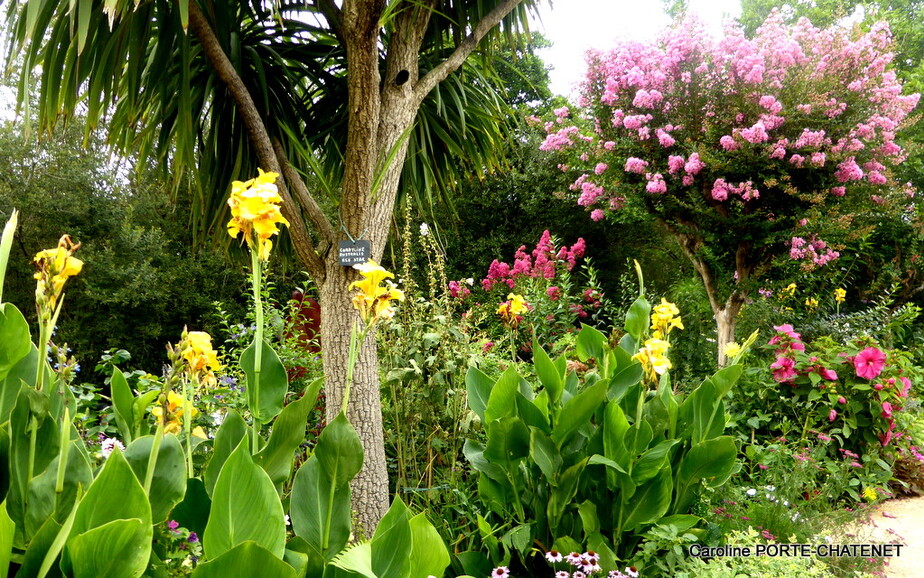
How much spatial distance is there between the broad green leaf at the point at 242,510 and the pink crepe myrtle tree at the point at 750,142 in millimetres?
3788

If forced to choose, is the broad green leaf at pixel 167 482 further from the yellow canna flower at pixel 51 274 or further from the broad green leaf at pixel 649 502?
the broad green leaf at pixel 649 502

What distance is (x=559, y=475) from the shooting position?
5.50 feet

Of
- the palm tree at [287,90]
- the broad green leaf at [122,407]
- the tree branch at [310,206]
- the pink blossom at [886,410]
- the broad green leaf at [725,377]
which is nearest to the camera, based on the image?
the broad green leaf at [122,407]

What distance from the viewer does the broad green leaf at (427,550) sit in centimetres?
100

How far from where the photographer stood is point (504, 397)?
1.69 metres

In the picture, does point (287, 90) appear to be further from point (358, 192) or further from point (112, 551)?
point (112, 551)

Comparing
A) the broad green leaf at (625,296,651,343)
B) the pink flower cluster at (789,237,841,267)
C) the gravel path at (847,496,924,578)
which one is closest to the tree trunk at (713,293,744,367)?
the pink flower cluster at (789,237,841,267)

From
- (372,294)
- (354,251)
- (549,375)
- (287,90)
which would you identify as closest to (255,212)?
(372,294)

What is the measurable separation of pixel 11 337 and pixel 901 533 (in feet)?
9.80

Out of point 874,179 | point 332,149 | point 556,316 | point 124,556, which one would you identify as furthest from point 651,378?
point 874,179

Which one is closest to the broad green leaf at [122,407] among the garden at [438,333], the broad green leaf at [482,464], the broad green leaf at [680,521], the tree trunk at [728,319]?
the garden at [438,333]

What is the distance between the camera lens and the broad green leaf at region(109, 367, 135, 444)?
117cm

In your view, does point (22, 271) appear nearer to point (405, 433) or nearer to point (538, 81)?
point (405, 433)

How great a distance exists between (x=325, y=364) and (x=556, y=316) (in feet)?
7.19
